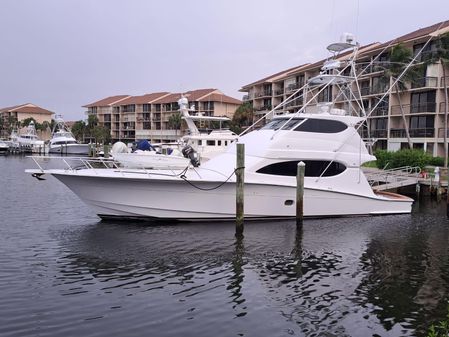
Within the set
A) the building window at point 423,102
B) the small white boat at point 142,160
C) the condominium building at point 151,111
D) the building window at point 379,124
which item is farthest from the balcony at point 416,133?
the condominium building at point 151,111

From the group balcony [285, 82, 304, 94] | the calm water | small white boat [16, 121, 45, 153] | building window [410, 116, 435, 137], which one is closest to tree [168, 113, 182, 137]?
balcony [285, 82, 304, 94]

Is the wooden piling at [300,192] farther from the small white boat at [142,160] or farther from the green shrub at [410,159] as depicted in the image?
the green shrub at [410,159]

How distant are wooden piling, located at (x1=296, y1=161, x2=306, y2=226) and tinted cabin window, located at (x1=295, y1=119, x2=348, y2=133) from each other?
220 centimetres

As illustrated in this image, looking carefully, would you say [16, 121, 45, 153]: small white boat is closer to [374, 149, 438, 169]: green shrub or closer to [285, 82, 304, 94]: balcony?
[285, 82, 304, 94]: balcony

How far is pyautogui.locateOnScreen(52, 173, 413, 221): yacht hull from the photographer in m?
17.5

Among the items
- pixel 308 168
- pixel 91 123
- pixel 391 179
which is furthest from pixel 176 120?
pixel 308 168

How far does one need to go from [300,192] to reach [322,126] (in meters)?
3.65

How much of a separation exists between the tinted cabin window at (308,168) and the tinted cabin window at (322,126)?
1.44 metres

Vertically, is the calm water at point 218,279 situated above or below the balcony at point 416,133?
below

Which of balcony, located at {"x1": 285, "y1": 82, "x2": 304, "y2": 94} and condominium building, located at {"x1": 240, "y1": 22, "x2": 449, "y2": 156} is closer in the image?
condominium building, located at {"x1": 240, "y1": 22, "x2": 449, "y2": 156}

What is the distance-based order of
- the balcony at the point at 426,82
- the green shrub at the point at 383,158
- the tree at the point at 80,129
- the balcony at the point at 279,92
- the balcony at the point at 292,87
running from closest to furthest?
1. the green shrub at the point at 383,158
2. the balcony at the point at 426,82
3. the balcony at the point at 292,87
4. the balcony at the point at 279,92
5. the tree at the point at 80,129

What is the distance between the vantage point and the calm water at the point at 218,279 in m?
9.12

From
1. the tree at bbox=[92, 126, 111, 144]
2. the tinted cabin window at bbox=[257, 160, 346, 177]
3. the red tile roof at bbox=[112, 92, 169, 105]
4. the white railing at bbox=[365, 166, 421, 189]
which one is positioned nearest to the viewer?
the tinted cabin window at bbox=[257, 160, 346, 177]

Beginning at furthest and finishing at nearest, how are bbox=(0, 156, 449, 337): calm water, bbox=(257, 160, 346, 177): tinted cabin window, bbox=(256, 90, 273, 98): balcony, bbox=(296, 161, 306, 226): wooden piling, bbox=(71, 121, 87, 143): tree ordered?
bbox=(71, 121, 87, 143): tree, bbox=(256, 90, 273, 98): balcony, bbox=(257, 160, 346, 177): tinted cabin window, bbox=(296, 161, 306, 226): wooden piling, bbox=(0, 156, 449, 337): calm water
